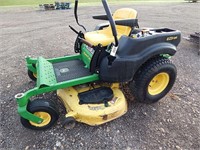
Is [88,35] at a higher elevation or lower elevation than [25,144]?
higher

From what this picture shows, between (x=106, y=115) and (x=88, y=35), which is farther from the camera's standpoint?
(x=88, y=35)

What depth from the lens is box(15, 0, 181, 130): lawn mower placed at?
1.97m

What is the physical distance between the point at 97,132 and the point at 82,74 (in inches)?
28.7

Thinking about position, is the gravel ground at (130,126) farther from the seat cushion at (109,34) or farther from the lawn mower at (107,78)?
the seat cushion at (109,34)

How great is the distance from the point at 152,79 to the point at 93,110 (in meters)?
0.80

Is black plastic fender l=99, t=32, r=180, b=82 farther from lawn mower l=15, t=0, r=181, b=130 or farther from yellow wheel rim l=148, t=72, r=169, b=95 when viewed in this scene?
yellow wheel rim l=148, t=72, r=169, b=95

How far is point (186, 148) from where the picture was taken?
6.23ft

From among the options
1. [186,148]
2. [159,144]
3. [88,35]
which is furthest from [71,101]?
[186,148]

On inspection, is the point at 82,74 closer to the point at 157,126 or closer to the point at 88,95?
the point at 88,95

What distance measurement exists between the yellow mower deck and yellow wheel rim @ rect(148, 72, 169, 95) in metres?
0.47

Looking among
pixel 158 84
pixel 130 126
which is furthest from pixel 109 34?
pixel 130 126

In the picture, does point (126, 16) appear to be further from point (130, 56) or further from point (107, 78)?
point (107, 78)

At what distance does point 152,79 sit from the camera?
7.47 feet

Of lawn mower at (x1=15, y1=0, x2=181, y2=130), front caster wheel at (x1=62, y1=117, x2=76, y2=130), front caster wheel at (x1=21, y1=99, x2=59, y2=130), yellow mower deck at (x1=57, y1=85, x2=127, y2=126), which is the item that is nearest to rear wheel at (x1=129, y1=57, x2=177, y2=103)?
lawn mower at (x1=15, y1=0, x2=181, y2=130)
